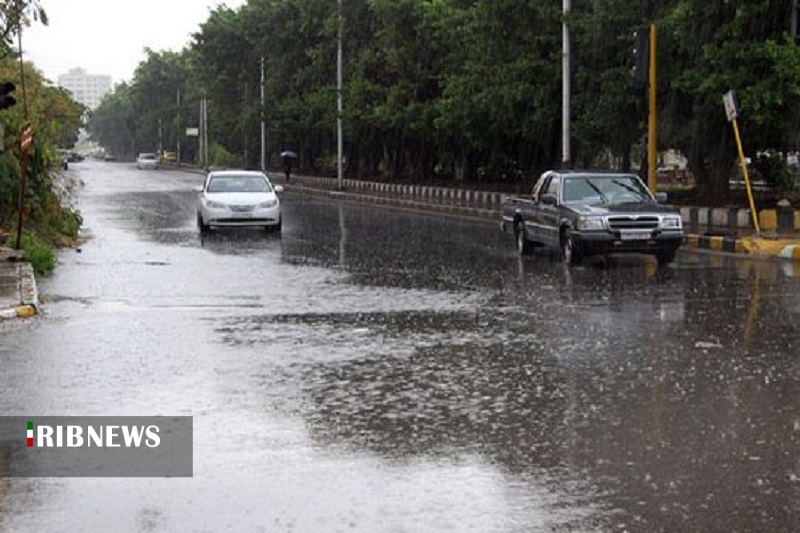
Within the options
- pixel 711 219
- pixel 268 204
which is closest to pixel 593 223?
pixel 711 219

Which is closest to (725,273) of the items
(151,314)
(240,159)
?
(151,314)

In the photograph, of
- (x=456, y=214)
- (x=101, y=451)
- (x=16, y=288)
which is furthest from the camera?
(x=456, y=214)

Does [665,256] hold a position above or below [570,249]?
below

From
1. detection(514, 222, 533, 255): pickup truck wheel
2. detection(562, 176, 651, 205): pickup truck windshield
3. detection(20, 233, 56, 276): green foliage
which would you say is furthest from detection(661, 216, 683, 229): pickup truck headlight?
detection(20, 233, 56, 276): green foliage

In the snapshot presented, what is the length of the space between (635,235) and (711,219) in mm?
9822

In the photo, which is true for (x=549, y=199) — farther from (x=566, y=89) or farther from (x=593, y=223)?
(x=566, y=89)

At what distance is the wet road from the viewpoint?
5.84 m

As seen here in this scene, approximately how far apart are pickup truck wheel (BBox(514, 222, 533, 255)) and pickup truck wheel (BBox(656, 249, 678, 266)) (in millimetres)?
3331

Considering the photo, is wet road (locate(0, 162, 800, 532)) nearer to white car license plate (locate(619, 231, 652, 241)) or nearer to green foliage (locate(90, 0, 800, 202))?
white car license plate (locate(619, 231, 652, 241))

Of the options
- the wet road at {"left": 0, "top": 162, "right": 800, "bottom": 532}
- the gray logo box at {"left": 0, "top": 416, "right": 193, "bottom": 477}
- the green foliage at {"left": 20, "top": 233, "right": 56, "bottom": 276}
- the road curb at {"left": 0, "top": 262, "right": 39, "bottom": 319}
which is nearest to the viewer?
the wet road at {"left": 0, "top": 162, "right": 800, "bottom": 532}

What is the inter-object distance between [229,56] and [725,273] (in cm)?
6375

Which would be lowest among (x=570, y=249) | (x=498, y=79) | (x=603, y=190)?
(x=570, y=249)

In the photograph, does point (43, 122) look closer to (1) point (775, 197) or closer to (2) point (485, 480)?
(1) point (775, 197)

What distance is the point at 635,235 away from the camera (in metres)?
19.0
